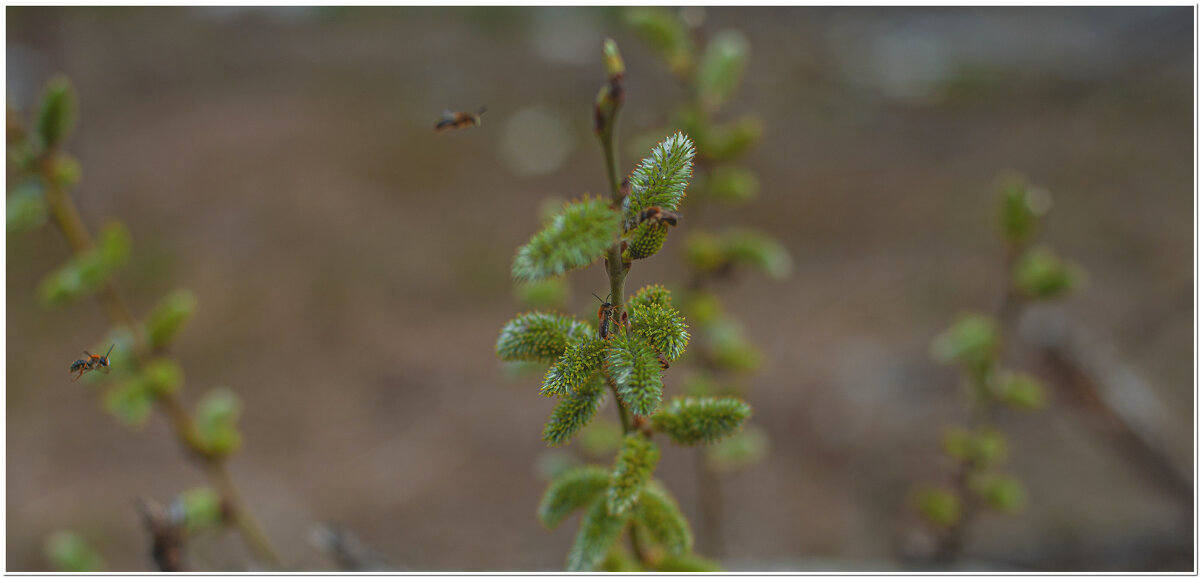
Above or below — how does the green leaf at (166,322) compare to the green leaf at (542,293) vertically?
above

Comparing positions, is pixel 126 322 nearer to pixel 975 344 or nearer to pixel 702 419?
pixel 702 419

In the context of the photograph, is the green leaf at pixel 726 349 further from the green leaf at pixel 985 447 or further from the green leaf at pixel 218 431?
the green leaf at pixel 218 431

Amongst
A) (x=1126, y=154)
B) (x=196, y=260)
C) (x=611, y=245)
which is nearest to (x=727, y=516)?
(x=611, y=245)

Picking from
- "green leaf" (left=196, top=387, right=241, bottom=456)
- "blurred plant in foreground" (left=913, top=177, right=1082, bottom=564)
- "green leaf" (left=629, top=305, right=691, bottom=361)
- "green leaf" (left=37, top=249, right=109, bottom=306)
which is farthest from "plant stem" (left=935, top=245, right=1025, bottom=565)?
"green leaf" (left=37, top=249, right=109, bottom=306)

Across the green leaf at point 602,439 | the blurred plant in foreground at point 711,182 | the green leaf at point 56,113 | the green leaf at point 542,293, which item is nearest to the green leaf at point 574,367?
the green leaf at point 542,293

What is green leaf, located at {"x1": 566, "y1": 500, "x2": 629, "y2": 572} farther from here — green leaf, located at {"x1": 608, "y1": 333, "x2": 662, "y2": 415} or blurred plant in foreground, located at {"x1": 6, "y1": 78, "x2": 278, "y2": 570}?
blurred plant in foreground, located at {"x1": 6, "y1": 78, "x2": 278, "y2": 570}

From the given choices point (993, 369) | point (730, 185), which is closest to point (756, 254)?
point (730, 185)

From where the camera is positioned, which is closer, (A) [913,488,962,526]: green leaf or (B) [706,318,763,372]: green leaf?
(B) [706,318,763,372]: green leaf
